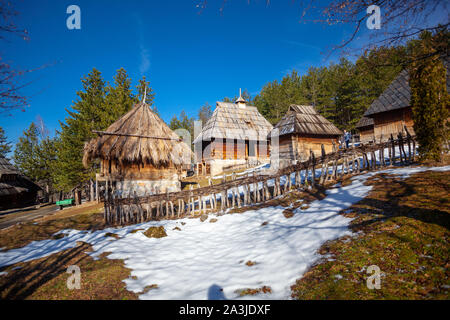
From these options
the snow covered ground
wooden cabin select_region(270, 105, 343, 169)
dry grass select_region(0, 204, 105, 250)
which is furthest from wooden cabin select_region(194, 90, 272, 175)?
the snow covered ground

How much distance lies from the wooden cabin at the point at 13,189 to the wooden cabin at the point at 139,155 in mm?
18505

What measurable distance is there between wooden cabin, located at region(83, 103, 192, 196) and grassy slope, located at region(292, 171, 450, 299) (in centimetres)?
962

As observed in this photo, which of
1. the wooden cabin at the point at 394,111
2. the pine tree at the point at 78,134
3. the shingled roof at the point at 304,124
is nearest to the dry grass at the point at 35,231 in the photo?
the pine tree at the point at 78,134

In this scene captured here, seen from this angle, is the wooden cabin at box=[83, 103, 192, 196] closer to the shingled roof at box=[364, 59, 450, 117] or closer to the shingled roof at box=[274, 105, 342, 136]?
the shingled roof at box=[274, 105, 342, 136]

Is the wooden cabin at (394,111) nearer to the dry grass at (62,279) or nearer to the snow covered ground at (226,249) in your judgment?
the snow covered ground at (226,249)

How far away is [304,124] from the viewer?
18.2m

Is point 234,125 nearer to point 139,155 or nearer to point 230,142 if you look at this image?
point 230,142

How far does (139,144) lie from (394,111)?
68.9ft

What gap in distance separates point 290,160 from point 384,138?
361 inches

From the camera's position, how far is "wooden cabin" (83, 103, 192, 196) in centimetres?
1127

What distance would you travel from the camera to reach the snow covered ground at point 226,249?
3959mm

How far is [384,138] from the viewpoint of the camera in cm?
1906

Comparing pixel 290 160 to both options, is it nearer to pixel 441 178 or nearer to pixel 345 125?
pixel 441 178
